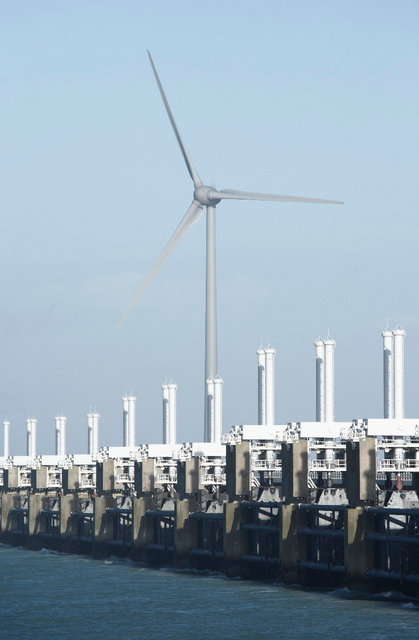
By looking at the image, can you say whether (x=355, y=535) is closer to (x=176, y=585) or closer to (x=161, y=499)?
(x=176, y=585)

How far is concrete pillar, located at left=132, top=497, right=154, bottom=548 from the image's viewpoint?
11731 cm

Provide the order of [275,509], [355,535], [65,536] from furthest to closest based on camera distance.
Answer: [65,536] < [275,509] < [355,535]

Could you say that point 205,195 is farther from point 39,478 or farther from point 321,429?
point 321,429

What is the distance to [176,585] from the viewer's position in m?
97.2

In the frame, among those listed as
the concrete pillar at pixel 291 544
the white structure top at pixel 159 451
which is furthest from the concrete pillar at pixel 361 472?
the white structure top at pixel 159 451

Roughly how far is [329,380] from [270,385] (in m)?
13.3

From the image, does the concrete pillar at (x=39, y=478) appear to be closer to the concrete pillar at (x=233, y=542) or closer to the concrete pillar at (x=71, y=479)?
the concrete pillar at (x=71, y=479)

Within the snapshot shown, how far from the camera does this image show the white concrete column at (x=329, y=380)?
4419 inches

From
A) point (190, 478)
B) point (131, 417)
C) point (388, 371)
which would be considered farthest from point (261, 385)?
point (131, 417)

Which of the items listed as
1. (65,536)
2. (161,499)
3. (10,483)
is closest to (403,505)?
(161,499)

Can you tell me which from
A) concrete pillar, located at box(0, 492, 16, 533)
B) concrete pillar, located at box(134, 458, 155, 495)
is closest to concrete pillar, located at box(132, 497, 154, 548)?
concrete pillar, located at box(134, 458, 155, 495)

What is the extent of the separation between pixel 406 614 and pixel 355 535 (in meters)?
9.89

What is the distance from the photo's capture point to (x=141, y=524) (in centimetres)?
11744

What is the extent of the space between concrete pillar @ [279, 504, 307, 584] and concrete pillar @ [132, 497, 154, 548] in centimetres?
2529
